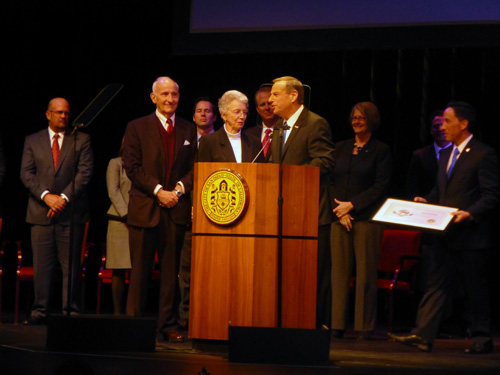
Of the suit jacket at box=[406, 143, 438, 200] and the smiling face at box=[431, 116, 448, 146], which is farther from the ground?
the smiling face at box=[431, 116, 448, 146]

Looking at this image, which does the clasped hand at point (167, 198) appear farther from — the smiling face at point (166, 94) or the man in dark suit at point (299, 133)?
the man in dark suit at point (299, 133)

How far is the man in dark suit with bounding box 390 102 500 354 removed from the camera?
18.2 feet

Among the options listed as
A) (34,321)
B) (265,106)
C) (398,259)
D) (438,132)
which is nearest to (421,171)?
(438,132)

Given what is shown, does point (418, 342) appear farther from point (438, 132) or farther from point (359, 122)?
point (438, 132)

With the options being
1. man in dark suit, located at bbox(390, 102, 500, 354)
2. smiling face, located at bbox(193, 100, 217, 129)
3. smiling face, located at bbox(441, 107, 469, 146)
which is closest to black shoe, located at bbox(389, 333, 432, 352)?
man in dark suit, located at bbox(390, 102, 500, 354)

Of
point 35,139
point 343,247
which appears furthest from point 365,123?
point 35,139

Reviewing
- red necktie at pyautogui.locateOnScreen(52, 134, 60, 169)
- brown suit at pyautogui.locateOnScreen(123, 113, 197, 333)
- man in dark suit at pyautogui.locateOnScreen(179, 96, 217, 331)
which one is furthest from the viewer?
red necktie at pyautogui.locateOnScreen(52, 134, 60, 169)

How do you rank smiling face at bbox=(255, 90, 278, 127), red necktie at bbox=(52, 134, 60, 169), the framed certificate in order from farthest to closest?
red necktie at bbox=(52, 134, 60, 169)
smiling face at bbox=(255, 90, 278, 127)
the framed certificate

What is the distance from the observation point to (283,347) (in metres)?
4.30

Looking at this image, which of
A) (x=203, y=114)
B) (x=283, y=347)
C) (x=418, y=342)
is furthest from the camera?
(x=203, y=114)

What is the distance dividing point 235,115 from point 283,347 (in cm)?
195

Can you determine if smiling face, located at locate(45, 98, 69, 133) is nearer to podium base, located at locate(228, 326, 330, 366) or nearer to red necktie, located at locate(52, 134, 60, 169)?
red necktie, located at locate(52, 134, 60, 169)

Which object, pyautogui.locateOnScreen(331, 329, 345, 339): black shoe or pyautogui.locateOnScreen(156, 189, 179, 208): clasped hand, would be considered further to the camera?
pyautogui.locateOnScreen(331, 329, 345, 339): black shoe

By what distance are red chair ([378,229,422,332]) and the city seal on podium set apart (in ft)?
7.89
